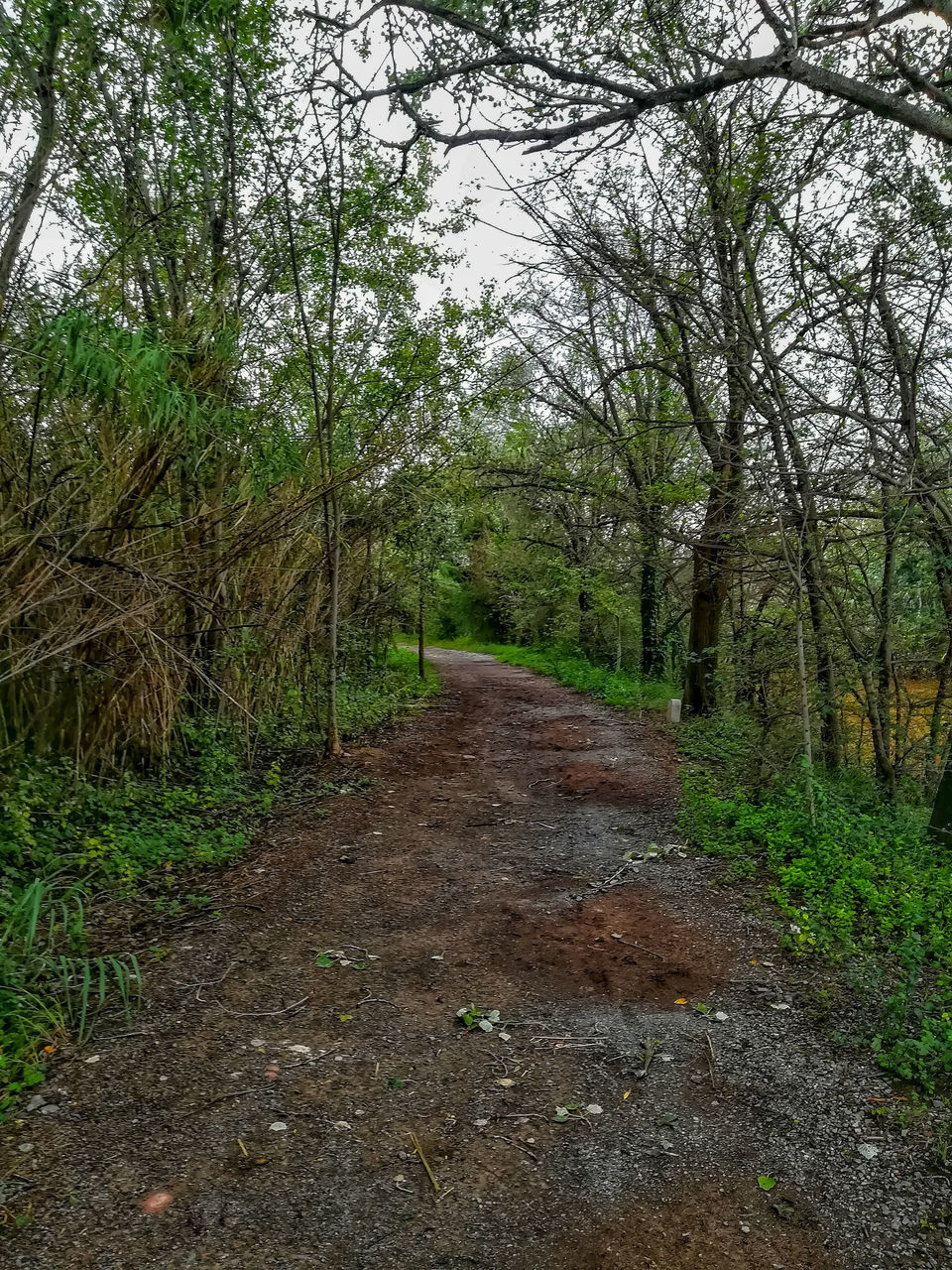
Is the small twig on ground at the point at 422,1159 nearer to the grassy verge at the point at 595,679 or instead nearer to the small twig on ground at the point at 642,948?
the small twig on ground at the point at 642,948

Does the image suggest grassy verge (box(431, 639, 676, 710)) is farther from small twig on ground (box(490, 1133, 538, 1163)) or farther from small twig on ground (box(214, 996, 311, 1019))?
small twig on ground (box(490, 1133, 538, 1163))

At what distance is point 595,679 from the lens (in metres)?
14.6

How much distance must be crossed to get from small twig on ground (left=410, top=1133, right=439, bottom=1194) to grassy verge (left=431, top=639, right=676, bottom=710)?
9.45 metres

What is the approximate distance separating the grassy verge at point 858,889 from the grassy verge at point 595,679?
196 inches

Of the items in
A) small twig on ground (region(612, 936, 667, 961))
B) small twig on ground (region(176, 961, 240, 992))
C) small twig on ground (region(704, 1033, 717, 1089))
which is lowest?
small twig on ground (region(176, 961, 240, 992))

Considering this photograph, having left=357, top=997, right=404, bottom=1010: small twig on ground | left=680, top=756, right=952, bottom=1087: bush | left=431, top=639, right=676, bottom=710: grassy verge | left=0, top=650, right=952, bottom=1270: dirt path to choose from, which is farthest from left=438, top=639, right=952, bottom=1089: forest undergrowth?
left=431, top=639, right=676, bottom=710: grassy verge

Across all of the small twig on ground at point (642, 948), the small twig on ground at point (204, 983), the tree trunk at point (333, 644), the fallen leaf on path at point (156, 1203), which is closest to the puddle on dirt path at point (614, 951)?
the small twig on ground at point (642, 948)

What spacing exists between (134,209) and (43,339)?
8.27 feet

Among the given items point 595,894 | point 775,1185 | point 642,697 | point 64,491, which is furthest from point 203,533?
point 642,697

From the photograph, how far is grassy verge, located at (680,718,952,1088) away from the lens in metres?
3.09

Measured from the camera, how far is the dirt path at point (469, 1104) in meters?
2.15

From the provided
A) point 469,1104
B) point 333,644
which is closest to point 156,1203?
point 469,1104

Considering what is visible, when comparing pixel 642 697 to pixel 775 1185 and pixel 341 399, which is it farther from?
pixel 775 1185

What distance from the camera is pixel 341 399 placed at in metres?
7.53
